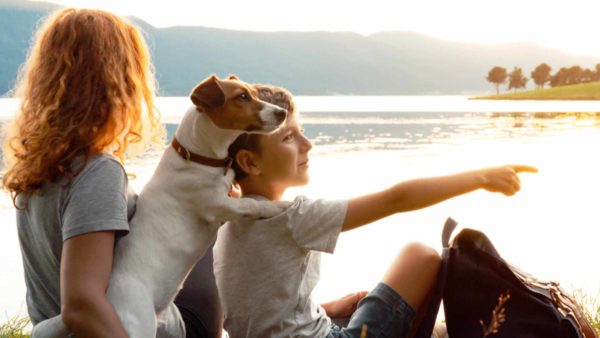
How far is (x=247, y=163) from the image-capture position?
9.52 ft

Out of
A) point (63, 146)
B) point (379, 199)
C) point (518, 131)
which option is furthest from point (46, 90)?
point (518, 131)

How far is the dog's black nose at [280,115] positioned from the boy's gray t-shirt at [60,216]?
62 centimetres

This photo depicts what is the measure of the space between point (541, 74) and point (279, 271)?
96227 millimetres

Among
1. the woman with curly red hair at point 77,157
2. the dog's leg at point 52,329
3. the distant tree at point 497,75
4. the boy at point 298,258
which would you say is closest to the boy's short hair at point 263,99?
the boy at point 298,258

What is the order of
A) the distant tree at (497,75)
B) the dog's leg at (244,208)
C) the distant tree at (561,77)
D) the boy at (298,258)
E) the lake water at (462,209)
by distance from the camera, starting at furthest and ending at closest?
the distant tree at (497,75) < the distant tree at (561,77) < the lake water at (462,209) < the dog's leg at (244,208) < the boy at (298,258)

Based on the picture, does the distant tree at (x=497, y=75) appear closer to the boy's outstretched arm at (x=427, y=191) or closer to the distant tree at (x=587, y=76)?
the distant tree at (x=587, y=76)

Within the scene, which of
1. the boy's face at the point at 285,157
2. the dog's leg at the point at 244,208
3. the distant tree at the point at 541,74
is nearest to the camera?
the dog's leg at the point at 244,208

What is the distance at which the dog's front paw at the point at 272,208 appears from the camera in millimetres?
2703

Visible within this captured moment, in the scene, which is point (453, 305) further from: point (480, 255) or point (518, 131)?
point (518, 131)

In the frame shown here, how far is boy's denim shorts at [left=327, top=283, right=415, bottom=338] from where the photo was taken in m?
2.73

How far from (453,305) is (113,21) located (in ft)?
5.27

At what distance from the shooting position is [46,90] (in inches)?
106

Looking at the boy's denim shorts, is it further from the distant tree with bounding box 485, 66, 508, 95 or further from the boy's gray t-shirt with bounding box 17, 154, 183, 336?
the distant tree with bounding box 485, 66, 508, 95

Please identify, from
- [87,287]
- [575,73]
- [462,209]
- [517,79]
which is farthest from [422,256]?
[517,79]
